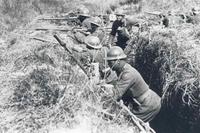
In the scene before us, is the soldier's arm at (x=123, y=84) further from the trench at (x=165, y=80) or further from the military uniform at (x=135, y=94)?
the trench at (x=165, y=80)

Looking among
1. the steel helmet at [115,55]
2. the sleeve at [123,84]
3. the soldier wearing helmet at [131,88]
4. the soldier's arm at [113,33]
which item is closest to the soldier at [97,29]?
the soldier's arm at [113,33]

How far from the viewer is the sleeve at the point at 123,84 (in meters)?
5.58

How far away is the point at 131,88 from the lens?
19.4ft

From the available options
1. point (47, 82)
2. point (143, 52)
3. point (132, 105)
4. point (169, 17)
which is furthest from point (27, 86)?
point (169, 17)

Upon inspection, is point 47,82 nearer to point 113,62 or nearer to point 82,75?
point 82,75

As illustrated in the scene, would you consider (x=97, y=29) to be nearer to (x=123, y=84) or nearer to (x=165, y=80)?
(x=165, y=80)

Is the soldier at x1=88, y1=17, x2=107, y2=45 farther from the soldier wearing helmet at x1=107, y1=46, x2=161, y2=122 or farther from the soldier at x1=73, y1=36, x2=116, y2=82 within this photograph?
the soldier wearing helmet at x1=107, y1=46, x2=161, y2=122

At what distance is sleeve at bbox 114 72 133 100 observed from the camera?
5.58 meters

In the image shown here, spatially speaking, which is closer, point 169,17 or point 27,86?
point 27,86

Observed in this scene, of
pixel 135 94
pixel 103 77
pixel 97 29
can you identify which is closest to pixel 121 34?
pixel 97 29

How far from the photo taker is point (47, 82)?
213 inches

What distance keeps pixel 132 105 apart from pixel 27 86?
1855 millimetres

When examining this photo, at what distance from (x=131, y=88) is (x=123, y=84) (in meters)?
0.31

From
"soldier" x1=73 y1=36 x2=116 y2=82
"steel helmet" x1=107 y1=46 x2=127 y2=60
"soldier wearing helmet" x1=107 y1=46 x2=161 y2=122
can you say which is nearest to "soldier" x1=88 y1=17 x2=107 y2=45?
"soldier" x1=73 y1=36 x2=116 y2=82
